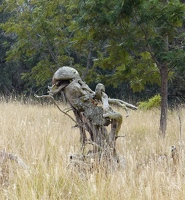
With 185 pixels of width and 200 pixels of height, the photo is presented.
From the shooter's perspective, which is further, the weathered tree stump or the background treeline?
the background treeline

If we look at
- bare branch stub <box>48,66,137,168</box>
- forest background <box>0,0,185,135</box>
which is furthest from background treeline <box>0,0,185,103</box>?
bare branch stub <box>48,66,137,168</box>

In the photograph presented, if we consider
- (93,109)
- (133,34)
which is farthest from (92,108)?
(133,34)

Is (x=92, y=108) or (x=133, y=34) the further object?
(x=133, y=34)

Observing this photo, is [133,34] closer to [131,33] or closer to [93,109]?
[131,33]

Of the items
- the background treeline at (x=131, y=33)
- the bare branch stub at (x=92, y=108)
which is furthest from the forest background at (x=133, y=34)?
the bare branch stub at (x=92, y=108)

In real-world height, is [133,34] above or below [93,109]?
above

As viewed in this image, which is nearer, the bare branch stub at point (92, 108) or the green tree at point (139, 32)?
the bare branch stub at point (92, 108)

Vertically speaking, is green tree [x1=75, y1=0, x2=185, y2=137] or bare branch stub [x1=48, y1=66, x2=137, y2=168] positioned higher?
green tree [x1=75, y1=0, x2=185, y2=137]

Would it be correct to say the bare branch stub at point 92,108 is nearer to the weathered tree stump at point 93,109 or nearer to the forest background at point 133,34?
the weathered tree stump at point 93,109

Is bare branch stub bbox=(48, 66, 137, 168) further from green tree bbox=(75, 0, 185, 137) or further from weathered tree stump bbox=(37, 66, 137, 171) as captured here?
green tree bbox=(75, 0, 185, 137)

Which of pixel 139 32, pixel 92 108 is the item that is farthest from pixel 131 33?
pixel 92 108

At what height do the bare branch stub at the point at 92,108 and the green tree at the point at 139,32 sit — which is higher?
the green tree at the point at 139,32

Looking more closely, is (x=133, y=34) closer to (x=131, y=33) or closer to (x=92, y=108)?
(x=131, y=33)

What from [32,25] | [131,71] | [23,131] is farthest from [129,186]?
[32,25]
